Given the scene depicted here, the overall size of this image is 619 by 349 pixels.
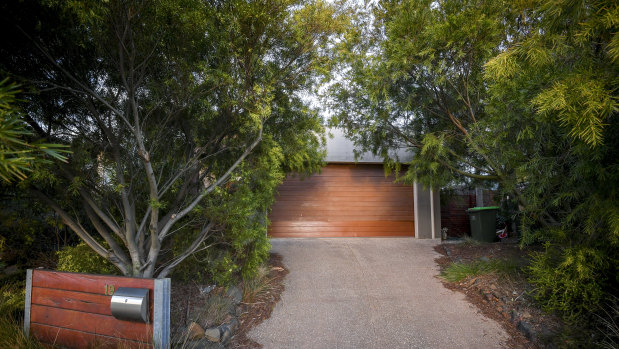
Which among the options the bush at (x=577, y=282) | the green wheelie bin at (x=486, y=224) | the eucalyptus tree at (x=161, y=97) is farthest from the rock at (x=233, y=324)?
the green wheelie bin at (x=486, y=224)

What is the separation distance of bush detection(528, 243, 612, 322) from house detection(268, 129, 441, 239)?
14.1 ft

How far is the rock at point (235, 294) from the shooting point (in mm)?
4500

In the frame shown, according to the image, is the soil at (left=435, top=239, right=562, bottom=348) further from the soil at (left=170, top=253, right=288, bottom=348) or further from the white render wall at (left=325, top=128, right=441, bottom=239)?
the soil at (left=170, top=253, right=288, bottom=348)

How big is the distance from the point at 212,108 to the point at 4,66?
78.2 inches

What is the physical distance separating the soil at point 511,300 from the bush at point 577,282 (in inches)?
8.9

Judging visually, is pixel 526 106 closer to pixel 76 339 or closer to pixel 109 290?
pixel 109 290

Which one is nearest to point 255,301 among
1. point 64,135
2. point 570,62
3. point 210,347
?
point 210,347

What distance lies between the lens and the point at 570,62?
3.03 m

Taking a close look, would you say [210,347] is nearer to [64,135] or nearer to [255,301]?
[255,301]

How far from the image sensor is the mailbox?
9.34 feet

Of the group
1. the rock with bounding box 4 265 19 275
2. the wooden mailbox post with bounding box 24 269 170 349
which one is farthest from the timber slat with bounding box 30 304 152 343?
the rock with bounding box 4 265 19 275

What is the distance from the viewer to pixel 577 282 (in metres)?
3.66

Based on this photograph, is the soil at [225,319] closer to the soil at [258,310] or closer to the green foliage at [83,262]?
the soil at [258,310]

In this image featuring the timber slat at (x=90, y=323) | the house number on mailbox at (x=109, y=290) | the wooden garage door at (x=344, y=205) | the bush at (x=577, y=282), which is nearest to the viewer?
the timber slat at (x=90, y=323)
